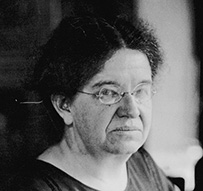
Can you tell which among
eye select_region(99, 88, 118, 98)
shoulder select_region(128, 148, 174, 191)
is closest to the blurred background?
shoulder select_region(128, 148, 174, 191)

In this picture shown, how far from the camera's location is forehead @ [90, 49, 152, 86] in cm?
71

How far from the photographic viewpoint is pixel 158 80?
0.81m

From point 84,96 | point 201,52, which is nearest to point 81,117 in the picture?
point 84,96

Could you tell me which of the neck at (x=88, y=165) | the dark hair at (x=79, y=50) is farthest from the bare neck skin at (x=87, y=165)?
the dark hair at (x=79, y=50)

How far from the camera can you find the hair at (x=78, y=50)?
0.71 metres

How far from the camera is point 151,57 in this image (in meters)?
0.77

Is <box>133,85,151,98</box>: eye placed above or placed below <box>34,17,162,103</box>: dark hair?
below

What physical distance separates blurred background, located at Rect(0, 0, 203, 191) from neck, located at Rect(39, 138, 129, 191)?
4 centimetres

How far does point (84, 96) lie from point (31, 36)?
0.54 ft

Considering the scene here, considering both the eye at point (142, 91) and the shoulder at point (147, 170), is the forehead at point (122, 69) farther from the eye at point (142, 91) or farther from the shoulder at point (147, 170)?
the shoulder at point (147, 170)

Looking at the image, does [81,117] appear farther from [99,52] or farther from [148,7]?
[148,7]

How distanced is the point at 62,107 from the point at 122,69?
0.14 metres

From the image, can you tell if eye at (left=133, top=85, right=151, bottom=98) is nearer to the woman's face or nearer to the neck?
the woman's face

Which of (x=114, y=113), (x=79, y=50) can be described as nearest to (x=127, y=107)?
(x=114, y=113)
